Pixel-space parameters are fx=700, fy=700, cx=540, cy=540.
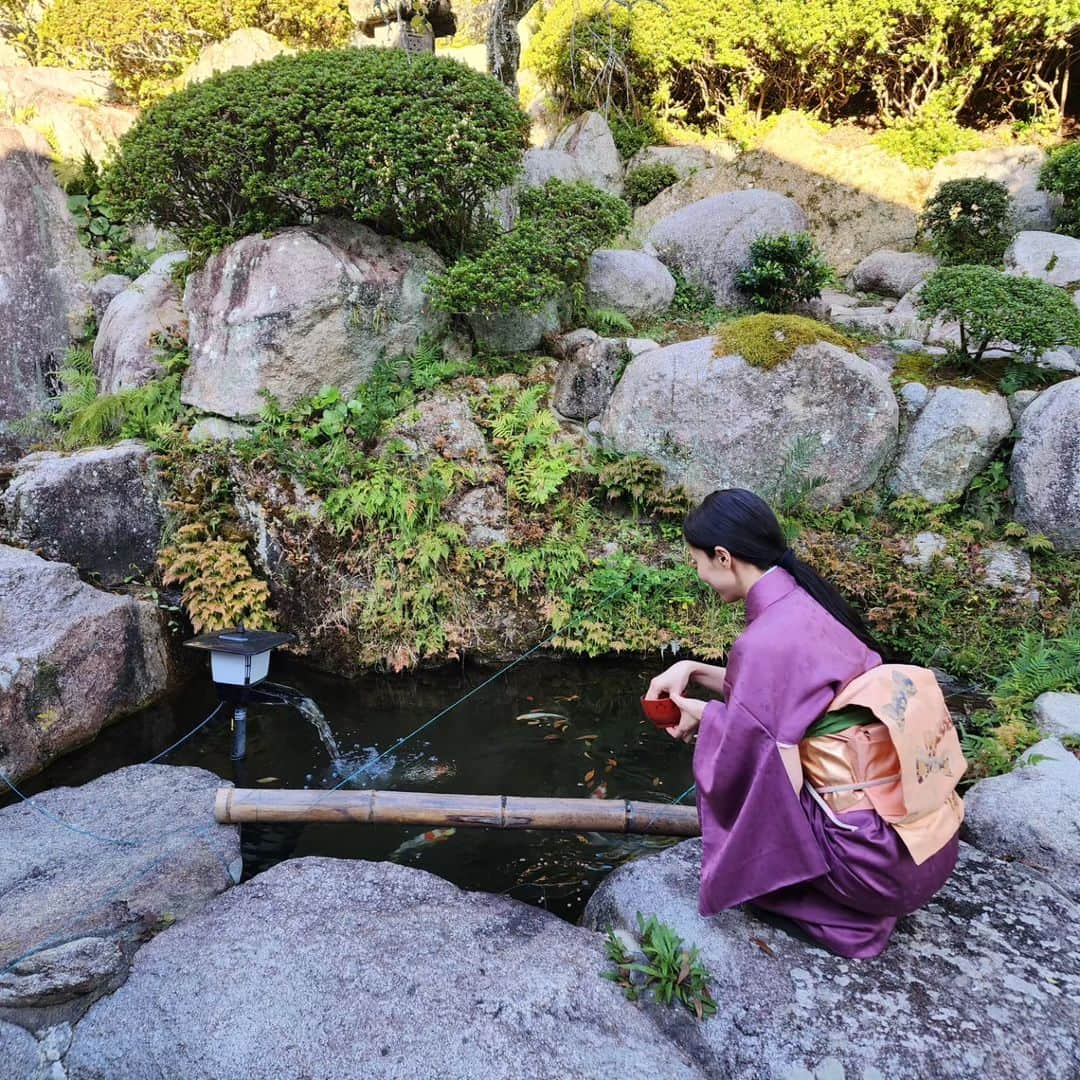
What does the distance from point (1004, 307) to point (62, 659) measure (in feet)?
31.6

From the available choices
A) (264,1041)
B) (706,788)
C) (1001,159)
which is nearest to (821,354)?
(706,788)

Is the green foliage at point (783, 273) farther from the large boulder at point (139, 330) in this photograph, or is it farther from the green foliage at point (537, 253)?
the large boulder at point (139, 330)

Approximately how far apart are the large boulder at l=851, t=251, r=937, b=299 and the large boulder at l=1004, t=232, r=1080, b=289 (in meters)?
1.47

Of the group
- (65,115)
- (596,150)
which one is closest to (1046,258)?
(596,150)

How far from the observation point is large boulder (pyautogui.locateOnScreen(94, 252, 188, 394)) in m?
8.58

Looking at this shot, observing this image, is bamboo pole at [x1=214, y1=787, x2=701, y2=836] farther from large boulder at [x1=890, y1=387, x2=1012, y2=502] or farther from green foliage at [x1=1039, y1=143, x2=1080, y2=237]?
green foliage at [x1=1039, y1=143, x2=1080, y2=237]

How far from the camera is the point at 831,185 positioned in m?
14.1

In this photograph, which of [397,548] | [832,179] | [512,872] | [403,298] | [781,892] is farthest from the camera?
[832,179]

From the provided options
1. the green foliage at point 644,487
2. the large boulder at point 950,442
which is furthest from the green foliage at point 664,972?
the large boulder at point 950,442

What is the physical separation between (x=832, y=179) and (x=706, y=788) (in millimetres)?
14837

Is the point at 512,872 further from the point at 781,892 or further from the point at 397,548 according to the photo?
the point at 397,548

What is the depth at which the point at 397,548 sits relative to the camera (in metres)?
7.16

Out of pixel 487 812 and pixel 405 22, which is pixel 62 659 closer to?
pixel 487 812

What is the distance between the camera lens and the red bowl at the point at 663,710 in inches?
134
